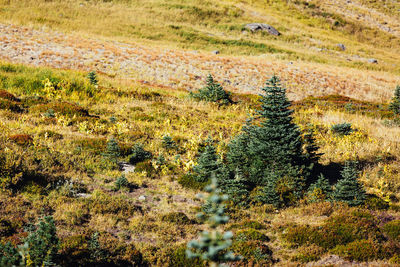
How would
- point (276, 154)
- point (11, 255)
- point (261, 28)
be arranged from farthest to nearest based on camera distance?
point (261, 28) < point (276, 154) < point (11, 255)

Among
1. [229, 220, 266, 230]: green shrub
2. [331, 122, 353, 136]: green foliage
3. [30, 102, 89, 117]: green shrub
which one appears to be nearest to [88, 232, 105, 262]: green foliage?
[229, 220, 266, 230]: green shrub

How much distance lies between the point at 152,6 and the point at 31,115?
53.6 meters

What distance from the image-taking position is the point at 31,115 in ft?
42.7

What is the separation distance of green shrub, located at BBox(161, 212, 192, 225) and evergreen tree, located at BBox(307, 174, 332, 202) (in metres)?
4.03

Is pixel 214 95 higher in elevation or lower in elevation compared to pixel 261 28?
lower

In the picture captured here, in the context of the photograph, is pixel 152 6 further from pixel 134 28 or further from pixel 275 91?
pixel 275 91

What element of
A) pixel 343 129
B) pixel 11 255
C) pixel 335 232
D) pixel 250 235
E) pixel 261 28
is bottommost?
pixel 250 235

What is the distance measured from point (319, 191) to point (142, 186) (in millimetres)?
5619

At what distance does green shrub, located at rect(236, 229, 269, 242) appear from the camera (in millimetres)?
7338

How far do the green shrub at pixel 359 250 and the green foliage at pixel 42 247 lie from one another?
19.6 ft

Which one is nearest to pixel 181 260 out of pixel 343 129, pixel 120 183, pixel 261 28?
pixel 120 183

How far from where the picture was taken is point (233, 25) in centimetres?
5722

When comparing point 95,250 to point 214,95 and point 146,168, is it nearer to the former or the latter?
point 146,168

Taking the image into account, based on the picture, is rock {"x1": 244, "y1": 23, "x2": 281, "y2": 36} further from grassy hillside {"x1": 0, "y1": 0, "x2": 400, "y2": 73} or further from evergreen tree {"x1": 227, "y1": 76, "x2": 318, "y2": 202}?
evergreen tree {"x1": 227, "y1": 76, "x2": 318, "y2": 202}
